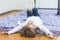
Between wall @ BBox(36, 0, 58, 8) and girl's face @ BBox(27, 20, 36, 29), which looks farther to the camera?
wall @ BBox(36, 0, 58, 8)

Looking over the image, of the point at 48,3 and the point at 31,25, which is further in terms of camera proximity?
the point at 48,3

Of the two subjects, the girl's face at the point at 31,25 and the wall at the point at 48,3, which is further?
the wall at the point at 48,3

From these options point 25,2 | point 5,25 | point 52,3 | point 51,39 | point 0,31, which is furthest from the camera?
point 25,2

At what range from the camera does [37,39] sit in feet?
4.52

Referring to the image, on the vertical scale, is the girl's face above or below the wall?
below

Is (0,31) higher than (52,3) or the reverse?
the reverse

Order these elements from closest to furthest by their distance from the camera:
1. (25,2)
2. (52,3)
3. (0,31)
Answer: (0,31), (52,3), (25,2)

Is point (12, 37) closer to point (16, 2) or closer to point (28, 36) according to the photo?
point (28, 36)

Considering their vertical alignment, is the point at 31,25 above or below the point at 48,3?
below

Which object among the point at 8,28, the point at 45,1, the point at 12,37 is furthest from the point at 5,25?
the point at 45,1

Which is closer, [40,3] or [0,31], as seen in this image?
[0,31]

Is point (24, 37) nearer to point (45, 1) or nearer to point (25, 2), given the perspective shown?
point (45, 1)

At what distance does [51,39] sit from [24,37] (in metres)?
0.29

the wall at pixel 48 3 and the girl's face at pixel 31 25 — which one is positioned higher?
the wall at pixel 48 3
